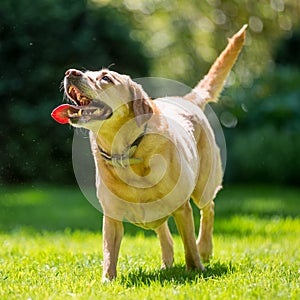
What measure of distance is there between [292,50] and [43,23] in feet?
22.6

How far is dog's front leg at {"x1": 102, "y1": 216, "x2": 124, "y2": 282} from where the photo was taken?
437cm

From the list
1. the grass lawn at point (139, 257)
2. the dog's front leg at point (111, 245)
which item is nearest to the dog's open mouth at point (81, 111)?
the dog's front leg at point (111, 245)

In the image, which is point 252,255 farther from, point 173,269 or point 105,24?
point 105,24

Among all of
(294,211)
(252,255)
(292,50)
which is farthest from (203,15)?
(252,255)

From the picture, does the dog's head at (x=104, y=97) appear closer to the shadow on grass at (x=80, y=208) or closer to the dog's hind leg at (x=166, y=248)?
the dog's hind leg at (x=166, y=248)

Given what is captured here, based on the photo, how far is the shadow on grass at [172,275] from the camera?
13.4 ft

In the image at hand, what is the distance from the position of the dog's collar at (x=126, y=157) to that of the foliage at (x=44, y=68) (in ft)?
27.0

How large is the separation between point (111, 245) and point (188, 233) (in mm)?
548

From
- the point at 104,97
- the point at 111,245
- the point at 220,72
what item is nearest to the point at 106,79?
the point at 104,97

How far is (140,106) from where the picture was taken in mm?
4262

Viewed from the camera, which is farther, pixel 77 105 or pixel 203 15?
pixel 203 15

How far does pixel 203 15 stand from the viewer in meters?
22.5

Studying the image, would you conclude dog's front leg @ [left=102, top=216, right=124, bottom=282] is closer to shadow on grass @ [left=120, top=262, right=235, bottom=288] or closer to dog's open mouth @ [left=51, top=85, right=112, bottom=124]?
shadow on grass @ [left=120, top=262, right=235, bottom=288]

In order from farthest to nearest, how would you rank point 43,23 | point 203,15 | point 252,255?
point 203,15
point 43,23
point 252,255
